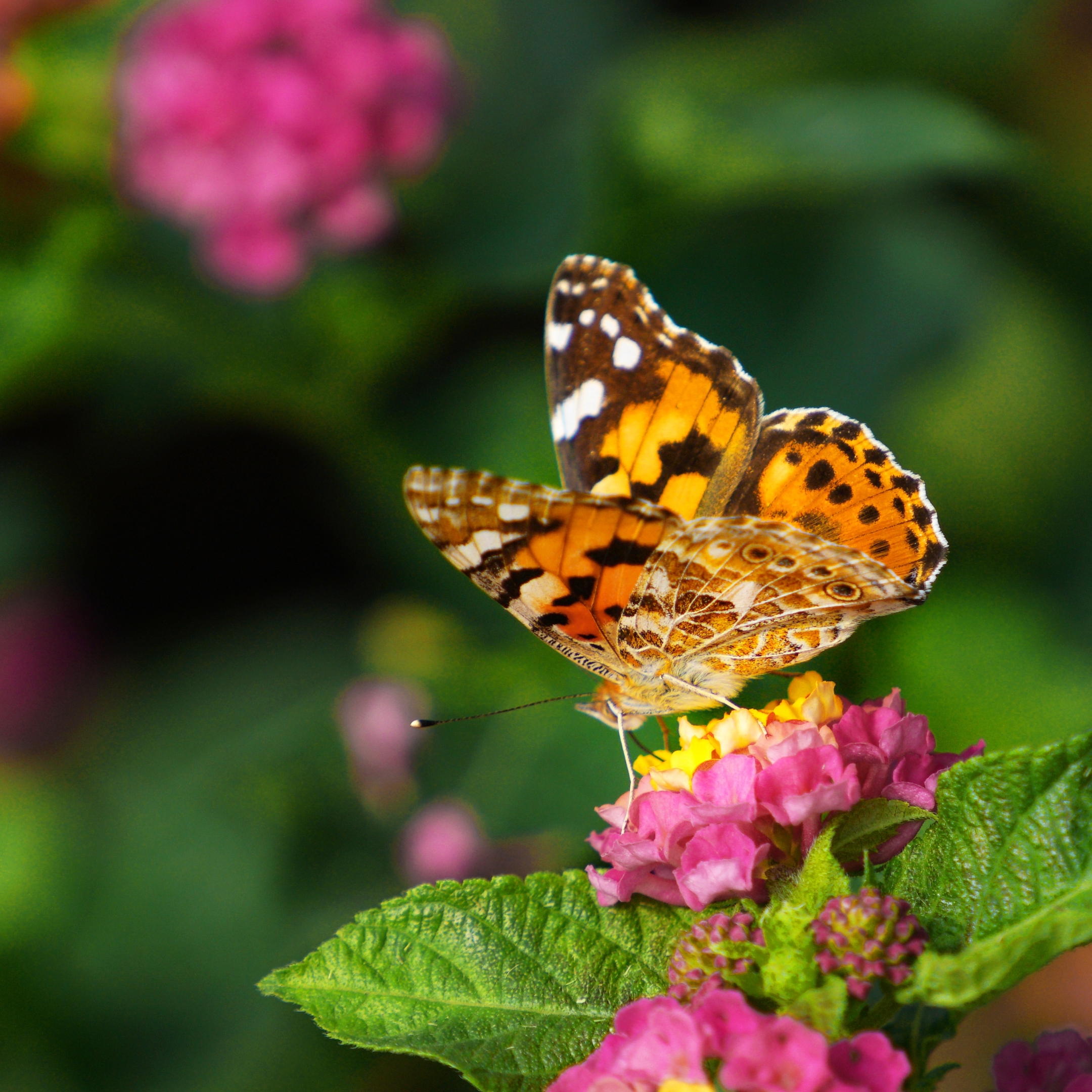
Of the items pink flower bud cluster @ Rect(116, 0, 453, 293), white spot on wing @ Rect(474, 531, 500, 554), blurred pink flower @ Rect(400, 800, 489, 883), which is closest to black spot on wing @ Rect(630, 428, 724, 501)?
white spot on wing @ Rect(474, 531, 500, 554)

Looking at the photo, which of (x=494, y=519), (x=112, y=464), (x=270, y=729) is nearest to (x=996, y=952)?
(x=494, y=519)

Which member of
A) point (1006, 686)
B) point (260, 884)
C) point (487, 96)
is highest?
point (487, 96)

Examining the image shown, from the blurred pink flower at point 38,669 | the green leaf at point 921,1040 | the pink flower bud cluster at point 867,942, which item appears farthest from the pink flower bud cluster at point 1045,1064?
the blurred pink flower at point 38,669

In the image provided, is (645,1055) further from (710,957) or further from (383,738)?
(383,738)

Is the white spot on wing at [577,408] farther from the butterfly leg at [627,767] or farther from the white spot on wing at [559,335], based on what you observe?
the butterfly leg at [627,767]

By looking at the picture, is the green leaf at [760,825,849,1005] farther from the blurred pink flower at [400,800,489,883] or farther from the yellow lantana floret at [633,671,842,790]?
the blurred pink flower at [400,800,489,883]

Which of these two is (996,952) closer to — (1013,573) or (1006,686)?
(1006,686)

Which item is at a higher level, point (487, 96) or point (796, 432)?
point (487, 96)
